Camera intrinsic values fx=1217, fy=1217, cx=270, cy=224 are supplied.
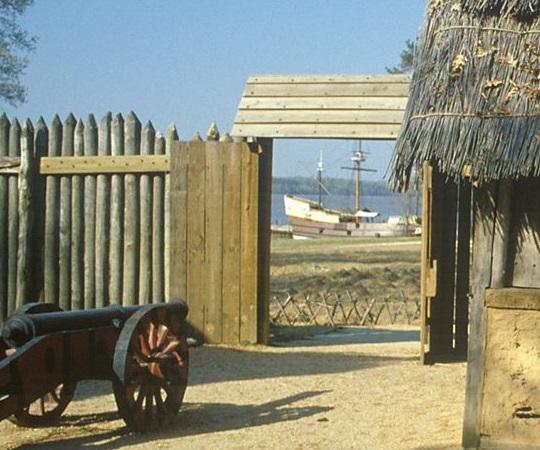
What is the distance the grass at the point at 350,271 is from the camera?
21922mm

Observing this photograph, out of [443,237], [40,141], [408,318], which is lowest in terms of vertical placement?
[408,318]

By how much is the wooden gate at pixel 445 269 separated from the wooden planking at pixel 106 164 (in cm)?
308

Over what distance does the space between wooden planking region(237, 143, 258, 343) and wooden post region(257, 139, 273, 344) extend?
0.28 feet

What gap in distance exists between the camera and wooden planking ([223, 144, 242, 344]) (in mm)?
13844

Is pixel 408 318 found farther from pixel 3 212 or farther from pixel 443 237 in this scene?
pixel 3 212

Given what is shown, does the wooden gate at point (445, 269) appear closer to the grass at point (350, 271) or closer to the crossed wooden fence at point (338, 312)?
the crossed wooden fence at point (338, 312)

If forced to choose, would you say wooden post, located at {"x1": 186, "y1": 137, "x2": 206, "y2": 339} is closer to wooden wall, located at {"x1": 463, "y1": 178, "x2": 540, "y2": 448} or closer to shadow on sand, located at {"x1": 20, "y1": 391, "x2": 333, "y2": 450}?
shadow on sand, located at {"x1": 20, "y1": 391, "x2": 333, "y2": 450}

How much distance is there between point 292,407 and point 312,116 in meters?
4.92

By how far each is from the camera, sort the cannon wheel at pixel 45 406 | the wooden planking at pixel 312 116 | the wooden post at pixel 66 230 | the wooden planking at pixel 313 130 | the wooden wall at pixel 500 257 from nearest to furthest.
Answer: the wooden wall at pixel 500 257
the cannon wheel at pixel 45 406
the wooden planking at pixel 313 130
the wooden planking at pixel 312 116
the wooden post at pixel 66 230

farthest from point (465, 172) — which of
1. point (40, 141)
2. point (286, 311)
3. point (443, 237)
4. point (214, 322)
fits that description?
point (286, 311)

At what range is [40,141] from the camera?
14.2 m

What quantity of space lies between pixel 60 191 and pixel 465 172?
23.4 ft

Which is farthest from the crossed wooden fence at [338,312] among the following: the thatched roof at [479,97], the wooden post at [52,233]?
the thatched roof at [479,97]

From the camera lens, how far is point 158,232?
1396 cm
